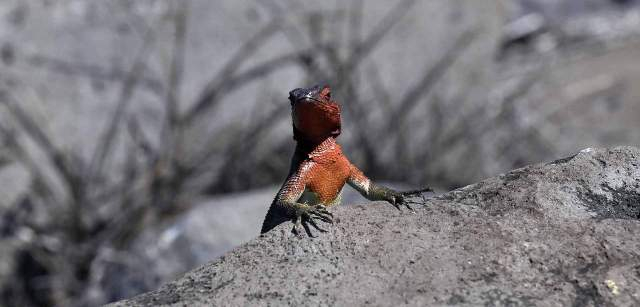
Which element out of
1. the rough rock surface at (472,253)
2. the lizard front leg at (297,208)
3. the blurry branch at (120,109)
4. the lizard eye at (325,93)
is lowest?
the rough rock surface at (472,253)

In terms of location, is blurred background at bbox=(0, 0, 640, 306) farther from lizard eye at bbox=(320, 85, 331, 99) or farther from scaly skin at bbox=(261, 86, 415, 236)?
lizard eye at bbox=(320, 85, 331, 99)

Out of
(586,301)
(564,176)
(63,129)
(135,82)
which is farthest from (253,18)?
(586,301)

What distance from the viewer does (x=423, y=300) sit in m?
2.60

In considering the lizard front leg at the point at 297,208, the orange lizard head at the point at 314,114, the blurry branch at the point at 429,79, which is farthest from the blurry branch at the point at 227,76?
the orange lizard head at the point at 314,114

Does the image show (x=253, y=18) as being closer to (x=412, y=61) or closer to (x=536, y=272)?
(x=412, y=61)

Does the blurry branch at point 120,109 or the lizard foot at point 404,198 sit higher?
the blurry branch at point 120,109

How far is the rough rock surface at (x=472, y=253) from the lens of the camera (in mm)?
2629

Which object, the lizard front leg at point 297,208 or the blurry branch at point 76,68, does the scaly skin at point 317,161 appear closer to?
the lizard front leg at point 297,208

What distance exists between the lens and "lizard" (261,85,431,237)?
3.37 meters

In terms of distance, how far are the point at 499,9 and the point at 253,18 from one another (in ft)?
6.24

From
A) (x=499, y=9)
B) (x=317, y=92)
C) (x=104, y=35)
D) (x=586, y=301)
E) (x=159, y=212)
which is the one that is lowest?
(x=586, y=301)

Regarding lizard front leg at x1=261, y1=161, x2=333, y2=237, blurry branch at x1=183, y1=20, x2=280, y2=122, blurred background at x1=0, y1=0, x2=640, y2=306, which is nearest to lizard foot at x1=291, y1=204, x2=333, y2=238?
lizard front leg at x1=261, y1=161, x2=333, y2=237

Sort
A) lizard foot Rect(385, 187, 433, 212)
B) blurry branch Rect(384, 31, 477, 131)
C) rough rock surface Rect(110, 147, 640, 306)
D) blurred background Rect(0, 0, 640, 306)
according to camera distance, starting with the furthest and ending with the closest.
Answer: blurry branch Rect(384, 31, 477, 131) → blurred background Rect(0, 0, 640, 306) → lizard foot Rect(385, 187, 433, 212) → rough rock surface Rect(110, 147, 640, 306)

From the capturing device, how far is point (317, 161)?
343 centimetres
